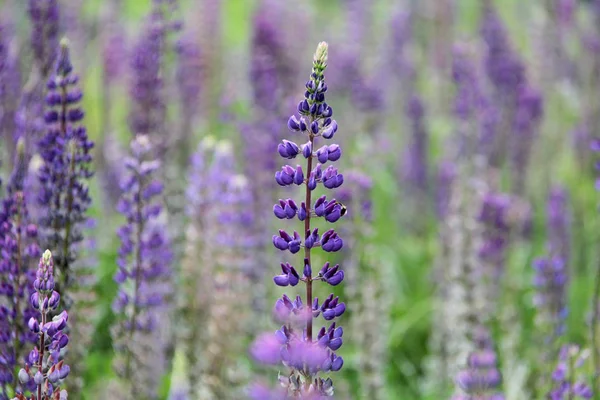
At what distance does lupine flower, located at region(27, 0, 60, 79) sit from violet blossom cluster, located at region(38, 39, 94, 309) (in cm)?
67

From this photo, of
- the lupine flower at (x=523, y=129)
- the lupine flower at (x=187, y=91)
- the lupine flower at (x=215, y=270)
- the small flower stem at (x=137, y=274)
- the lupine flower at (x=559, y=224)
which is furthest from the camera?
the lupine flower at (x=187, y=91)

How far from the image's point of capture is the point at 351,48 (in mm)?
8008

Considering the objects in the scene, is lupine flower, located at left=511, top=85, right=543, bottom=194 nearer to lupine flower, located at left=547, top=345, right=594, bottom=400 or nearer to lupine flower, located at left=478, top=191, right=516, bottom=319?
lupine flower, located at left=478, top=191, right=516, bottom=319

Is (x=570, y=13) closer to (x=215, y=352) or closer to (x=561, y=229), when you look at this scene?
(x=561, y=229)

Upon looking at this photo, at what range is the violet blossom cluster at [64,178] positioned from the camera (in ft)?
9.05

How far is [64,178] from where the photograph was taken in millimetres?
2771

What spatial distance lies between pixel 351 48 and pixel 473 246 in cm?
361

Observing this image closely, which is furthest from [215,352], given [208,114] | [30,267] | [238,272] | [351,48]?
[351,48]

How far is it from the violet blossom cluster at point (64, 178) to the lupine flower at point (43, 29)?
67 cm

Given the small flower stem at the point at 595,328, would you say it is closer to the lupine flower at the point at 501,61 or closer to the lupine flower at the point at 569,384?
the lupine flower at the point at 569,384

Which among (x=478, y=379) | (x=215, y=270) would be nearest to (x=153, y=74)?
(x=215, y=270)

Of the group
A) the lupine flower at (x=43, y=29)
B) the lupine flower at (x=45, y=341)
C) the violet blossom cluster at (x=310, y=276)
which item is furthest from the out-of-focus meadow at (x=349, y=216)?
the lupine flower at (x=45, y=341)

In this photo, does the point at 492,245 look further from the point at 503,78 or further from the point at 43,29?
the point at 43,29

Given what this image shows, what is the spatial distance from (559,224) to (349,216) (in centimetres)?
199
